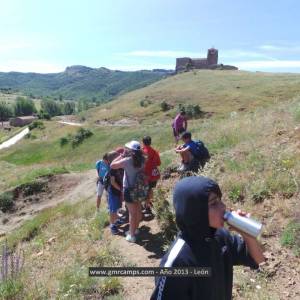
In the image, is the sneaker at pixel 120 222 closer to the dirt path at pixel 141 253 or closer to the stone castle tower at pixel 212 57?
the dirt path at pixel 141 253

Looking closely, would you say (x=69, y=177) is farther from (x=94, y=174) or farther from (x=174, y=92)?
(x=174, y=92)

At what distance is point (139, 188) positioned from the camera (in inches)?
304

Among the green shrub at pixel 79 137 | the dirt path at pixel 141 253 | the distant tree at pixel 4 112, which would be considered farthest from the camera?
the distant tree at pixel 4 112

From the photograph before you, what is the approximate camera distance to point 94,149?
114 feet

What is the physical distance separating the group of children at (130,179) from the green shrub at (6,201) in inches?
250

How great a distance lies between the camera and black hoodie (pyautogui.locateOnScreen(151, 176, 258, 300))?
2.43 metres

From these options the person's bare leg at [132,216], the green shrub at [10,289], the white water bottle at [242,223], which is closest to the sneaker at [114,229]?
the person's bare leg at [132,216]

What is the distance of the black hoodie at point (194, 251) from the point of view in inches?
95.8

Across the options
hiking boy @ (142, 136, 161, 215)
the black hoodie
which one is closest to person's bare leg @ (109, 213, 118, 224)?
hiking boy @ (142, 136, 161, 215)

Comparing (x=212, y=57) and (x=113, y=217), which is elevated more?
(x=212, y=57)

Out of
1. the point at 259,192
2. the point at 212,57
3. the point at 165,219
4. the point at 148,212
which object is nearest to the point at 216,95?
the point at 148,212

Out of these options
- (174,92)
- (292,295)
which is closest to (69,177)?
(292,295)

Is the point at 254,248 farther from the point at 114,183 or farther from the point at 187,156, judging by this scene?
the point at 187,156

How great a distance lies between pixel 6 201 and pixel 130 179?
365 inches
